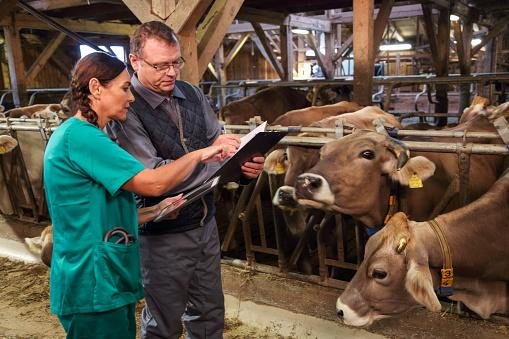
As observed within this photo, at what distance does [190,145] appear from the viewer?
2.38 m

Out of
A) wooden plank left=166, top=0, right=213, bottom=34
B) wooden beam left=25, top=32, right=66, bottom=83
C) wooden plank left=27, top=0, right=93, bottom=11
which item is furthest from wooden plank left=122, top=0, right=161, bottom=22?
wooden beam left=25, top=32, right=66, bottom=83

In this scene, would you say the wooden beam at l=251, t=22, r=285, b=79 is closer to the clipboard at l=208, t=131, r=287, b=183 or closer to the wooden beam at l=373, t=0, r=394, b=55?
the wooden beam at l=373, t=0, r=394, b=55

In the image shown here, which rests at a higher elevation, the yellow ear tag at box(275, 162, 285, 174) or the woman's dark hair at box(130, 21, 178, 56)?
the woman's dark hair at box(130, 21, 178, 56)

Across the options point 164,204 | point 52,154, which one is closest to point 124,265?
point 164,204

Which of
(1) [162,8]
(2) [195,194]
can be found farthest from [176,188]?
(1) [162,8]

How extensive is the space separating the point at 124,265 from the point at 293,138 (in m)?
1.71

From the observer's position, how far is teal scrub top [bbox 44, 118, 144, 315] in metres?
1.76

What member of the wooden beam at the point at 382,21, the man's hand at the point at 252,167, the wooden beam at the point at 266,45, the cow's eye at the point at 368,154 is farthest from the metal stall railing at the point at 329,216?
the wooden beam at the point at 266,45

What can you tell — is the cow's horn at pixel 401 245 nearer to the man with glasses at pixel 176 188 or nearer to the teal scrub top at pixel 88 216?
the man with glasses at pixel 176 188

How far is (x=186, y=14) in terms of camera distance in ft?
10.8

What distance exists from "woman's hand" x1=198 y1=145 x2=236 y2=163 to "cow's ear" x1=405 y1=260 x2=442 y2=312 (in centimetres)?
100

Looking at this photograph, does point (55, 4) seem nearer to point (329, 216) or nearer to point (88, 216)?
point (329, 216)

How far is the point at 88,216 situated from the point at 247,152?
2.25ft

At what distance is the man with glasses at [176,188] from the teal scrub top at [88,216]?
0.35 meters
